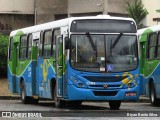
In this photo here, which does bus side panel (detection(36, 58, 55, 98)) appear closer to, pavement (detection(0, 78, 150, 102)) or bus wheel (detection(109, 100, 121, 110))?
bus wheel (detection(109, 100, 121, 110))

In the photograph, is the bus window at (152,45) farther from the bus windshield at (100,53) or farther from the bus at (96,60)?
the bus windshield at (100,53)

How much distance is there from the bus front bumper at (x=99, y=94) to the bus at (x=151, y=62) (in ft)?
12.4

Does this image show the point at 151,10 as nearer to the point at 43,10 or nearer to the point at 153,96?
the point at 43,10

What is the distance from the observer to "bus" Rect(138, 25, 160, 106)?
26200 millimetres

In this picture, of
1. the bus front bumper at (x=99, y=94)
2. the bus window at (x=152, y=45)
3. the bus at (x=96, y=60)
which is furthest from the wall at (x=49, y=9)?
the bus front bumper at (x=99, y=94)

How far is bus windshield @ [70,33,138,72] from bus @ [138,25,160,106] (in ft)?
12.0

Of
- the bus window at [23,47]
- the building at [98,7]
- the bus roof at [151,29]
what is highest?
the building at [98,7]

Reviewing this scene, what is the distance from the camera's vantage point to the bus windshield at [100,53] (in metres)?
22.3

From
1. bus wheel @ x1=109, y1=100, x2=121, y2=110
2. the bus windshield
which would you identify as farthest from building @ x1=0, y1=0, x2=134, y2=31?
the bus windshield

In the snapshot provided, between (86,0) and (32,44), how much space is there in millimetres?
29637

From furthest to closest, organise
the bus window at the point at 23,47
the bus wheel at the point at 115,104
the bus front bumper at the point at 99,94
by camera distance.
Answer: the bus window at the point at 23,47 < the bus wheel at the point at 115,104 < the bus front bumper at the point at 99,94

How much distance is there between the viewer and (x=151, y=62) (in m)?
26.8

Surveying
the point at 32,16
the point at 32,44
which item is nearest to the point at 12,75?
the point at 32,44

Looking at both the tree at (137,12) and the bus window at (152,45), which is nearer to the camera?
the bus window at (152,45)
